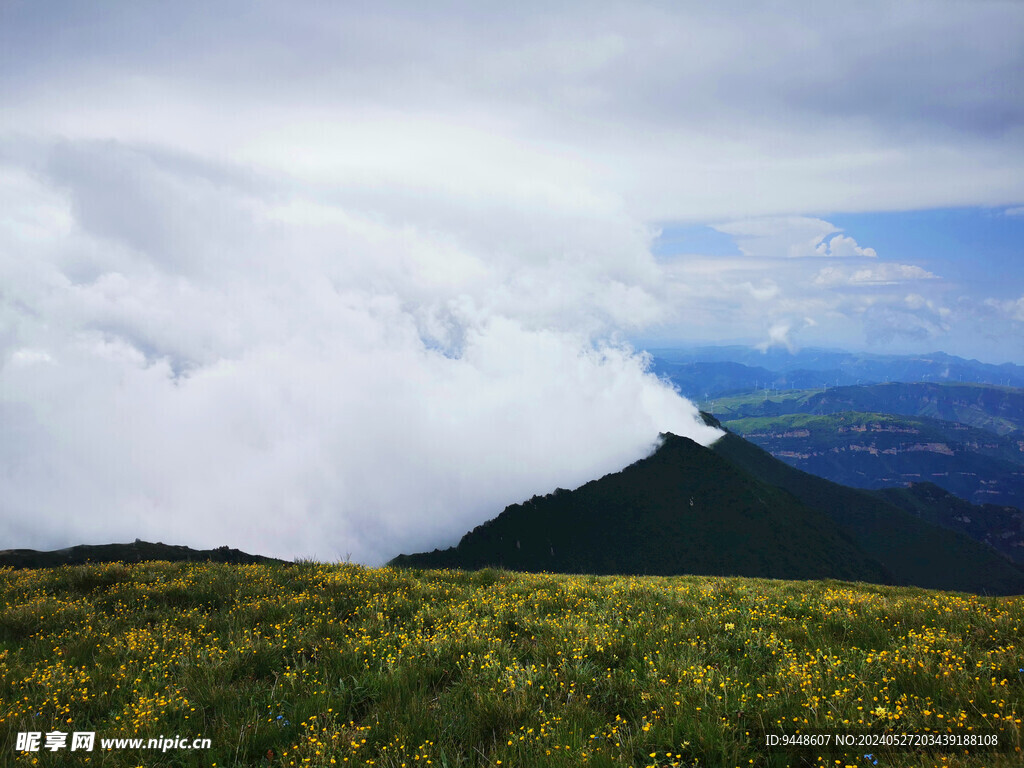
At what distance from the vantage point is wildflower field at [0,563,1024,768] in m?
4.67

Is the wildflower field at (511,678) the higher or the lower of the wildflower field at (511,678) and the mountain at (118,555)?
the higher

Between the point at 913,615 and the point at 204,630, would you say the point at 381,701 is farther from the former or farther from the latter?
the point at 913,615

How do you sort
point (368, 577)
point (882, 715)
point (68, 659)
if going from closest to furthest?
point (882, 715) → point (68, 659) → point (368, 577)

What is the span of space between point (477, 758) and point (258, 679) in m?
3.64

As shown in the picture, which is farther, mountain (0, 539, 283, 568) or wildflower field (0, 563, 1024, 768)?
mountain (0, 539, 283, 568)

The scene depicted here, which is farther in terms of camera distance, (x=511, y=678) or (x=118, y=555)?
(x=118, y=555)

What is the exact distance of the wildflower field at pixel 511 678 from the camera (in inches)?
184

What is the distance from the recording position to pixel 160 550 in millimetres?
37938

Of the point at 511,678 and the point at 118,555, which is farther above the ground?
the point at 511,678

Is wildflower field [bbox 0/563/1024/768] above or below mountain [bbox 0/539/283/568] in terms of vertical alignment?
above

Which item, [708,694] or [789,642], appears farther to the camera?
[789,642]

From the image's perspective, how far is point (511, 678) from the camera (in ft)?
19.3

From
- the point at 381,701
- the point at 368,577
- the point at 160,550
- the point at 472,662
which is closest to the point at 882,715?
the point at 472,662

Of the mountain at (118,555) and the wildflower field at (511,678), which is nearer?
the wildflower field at (511,678)
